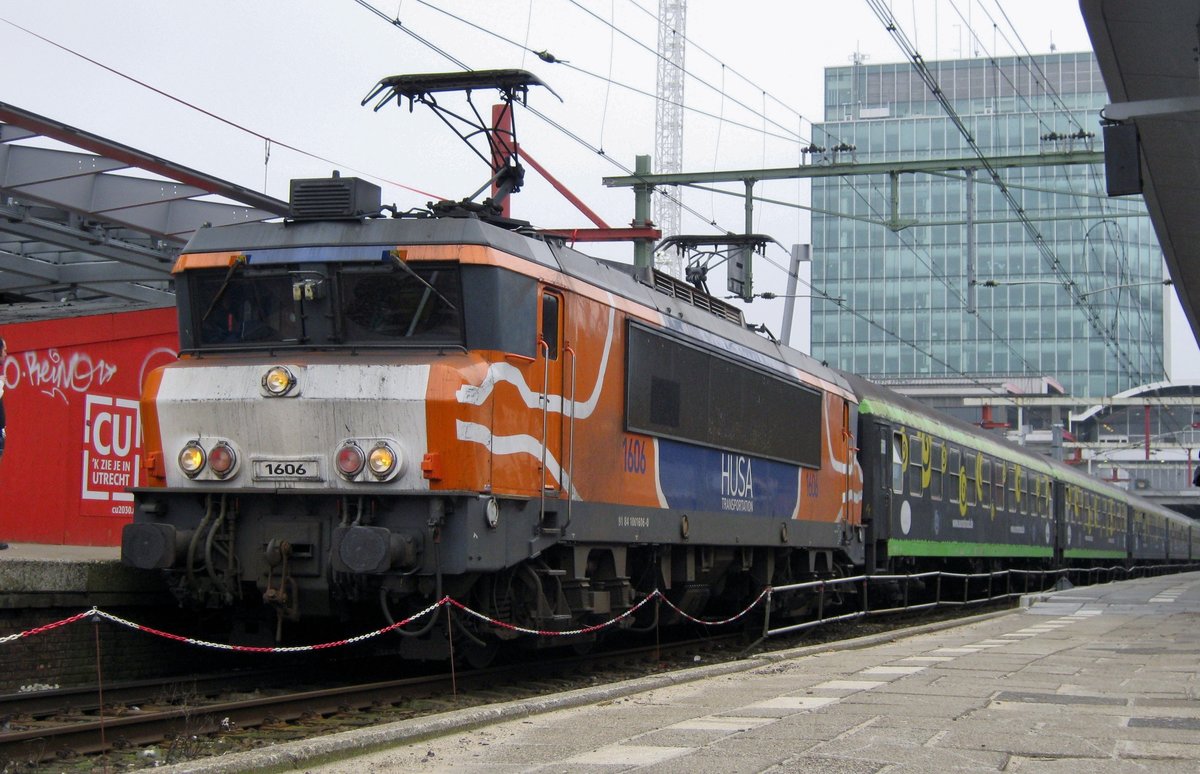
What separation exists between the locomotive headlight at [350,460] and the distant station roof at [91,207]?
5.44 m

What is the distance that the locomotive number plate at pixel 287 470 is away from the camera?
31.4 feet

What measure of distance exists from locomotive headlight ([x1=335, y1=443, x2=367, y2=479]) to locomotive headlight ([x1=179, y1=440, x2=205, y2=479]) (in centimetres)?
Result: 110

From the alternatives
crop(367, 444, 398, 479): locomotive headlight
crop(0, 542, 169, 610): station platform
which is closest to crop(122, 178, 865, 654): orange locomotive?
crop(367, 444, 398, 479): locomotive headlight

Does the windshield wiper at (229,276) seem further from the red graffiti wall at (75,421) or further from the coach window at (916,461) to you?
the coach window at (916,461)

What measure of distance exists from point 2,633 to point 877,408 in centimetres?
1347

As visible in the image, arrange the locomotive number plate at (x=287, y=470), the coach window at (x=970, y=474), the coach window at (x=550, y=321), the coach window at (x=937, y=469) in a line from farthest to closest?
the coach window at (x=970, y=474) < the coach window at (x=937, y=469) < the coach window at (x=550, y=321) < the locomotive number plate at (x=287, y=470)

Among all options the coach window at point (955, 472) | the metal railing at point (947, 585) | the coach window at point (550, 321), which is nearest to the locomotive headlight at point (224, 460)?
the coach window at point (550, 321)

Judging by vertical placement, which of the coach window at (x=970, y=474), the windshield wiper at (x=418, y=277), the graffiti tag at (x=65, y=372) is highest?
the windshield wiper at (x=418, y=277)

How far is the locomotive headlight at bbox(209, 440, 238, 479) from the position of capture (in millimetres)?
9750

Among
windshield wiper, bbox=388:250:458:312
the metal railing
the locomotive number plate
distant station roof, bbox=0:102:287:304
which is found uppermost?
distant station roof, bbox=0:102:287:304

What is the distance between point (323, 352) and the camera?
1009 cm

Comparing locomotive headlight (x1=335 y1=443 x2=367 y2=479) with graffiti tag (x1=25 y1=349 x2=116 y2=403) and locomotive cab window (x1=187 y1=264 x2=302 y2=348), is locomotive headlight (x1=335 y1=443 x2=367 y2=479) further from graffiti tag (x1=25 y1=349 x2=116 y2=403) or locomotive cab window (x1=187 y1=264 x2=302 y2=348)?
graffiti tag (x1=25 y1=349 x2=116 y2=403)

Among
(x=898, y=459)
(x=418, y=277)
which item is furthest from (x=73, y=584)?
(x=898, y=459)

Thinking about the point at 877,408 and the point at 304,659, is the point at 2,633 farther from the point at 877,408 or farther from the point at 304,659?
the point at 877,408
